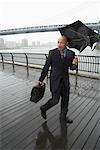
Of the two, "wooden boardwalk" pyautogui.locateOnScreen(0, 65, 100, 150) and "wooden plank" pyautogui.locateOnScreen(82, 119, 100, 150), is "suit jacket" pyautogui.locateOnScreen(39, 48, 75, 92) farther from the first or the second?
"wooden plank" pyautogui.locateOnScreen(82, 119, 100, 150)

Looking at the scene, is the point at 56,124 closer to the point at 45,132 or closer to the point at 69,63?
the point at 45,132

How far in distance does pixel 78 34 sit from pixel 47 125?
6.17 ft

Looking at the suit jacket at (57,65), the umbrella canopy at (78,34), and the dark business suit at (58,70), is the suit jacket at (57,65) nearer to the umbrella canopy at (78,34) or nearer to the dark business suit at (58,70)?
the dark business suit at (58,70)

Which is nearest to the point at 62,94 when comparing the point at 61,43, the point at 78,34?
the point at 61,43

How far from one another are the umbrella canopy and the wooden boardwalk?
1318 mm

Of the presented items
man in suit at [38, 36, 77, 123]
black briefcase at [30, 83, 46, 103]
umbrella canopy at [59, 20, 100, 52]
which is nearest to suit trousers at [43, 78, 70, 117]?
man in suit at [38, 36, 77, 123]

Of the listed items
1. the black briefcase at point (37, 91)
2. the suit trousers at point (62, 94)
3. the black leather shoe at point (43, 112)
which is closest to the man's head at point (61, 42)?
the suit trousers at point (62, 94)

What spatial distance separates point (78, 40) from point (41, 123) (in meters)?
1.89

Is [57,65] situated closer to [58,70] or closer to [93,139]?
[58,70]

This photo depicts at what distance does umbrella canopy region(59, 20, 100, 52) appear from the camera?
3469mm

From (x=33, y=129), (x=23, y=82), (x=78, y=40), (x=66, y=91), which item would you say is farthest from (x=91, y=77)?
(x=33, y=129)

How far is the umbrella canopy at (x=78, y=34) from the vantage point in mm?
3469

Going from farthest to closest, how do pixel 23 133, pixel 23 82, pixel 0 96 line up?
pixel 23 82 → pixel 0 96 → pixel 23 133

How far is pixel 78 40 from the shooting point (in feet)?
13.4
